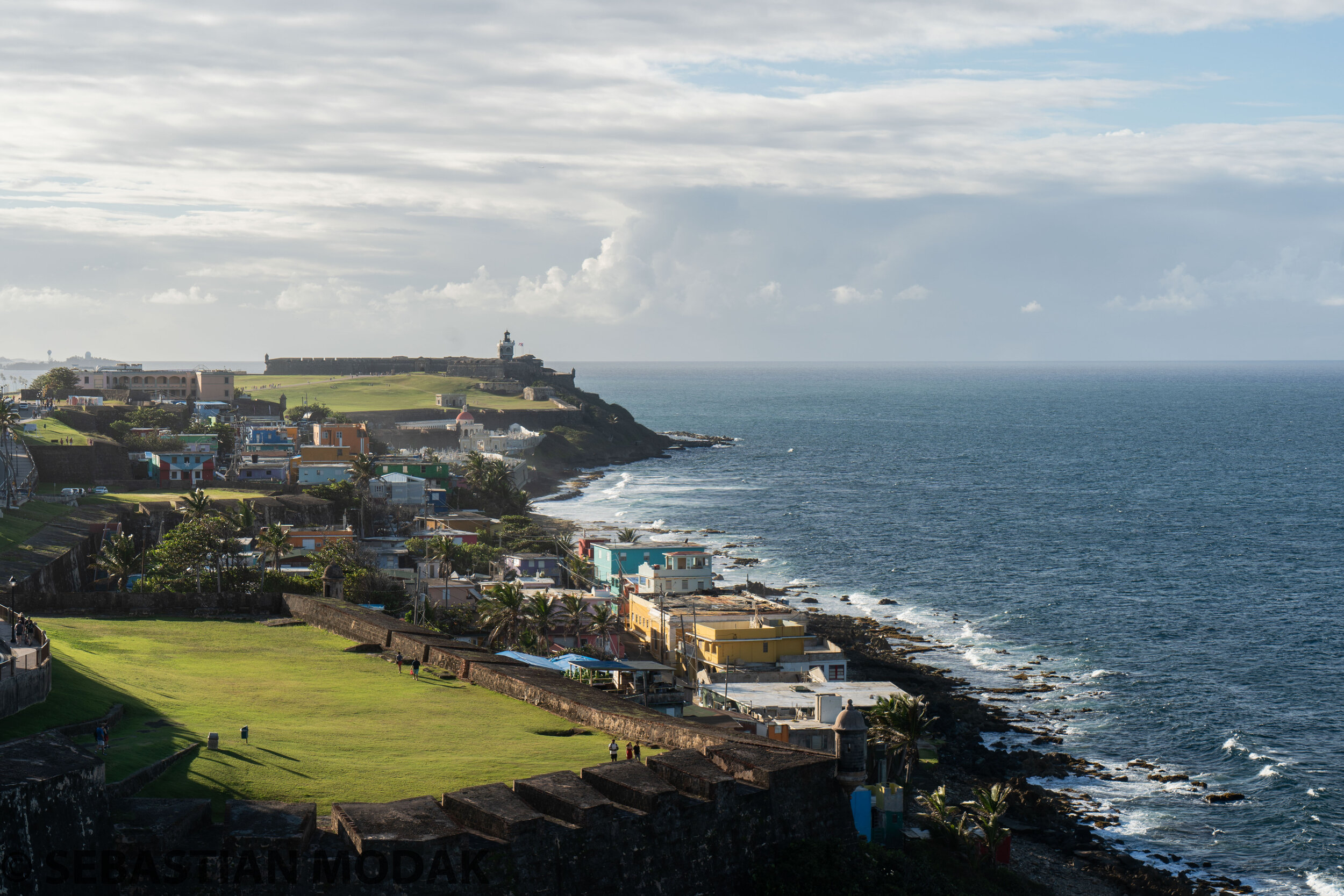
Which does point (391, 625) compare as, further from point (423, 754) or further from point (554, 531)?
point (554, 531)

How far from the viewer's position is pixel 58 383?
5017 inches

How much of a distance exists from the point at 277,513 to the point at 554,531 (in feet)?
75.4

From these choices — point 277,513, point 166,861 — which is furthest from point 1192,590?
point 166,861

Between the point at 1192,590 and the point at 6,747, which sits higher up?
the point at 6,747

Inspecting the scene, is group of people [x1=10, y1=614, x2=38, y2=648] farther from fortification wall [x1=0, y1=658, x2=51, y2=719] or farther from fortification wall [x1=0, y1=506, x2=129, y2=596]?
fortification wall [x1=0, y1=506, x2=129, y2=596]

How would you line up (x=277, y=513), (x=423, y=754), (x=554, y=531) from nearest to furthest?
1. (x=423, y=754)
2. (x=277, y=513)
3. (x=554, y=531)

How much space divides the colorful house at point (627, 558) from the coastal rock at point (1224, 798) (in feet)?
105

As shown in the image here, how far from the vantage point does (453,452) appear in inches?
4911

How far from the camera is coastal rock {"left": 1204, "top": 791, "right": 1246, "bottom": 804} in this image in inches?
1639

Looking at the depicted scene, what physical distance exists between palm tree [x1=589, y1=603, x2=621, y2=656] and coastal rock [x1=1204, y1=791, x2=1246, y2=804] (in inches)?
955

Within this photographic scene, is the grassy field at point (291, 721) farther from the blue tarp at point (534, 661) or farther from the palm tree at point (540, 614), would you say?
the palm tree at point (540, 614)

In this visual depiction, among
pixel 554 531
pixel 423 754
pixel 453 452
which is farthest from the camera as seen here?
pixel 453 452

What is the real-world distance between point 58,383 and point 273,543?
92664mm

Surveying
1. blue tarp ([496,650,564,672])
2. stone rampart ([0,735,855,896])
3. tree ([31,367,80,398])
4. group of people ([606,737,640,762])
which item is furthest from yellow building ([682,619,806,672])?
tree ([31,367,80,398])
